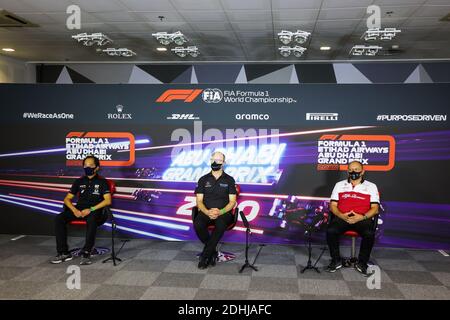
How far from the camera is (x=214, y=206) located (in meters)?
4.66

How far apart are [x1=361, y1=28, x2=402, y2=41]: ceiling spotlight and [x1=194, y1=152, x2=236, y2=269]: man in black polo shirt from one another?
9.85 feet

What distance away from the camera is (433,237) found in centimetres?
512

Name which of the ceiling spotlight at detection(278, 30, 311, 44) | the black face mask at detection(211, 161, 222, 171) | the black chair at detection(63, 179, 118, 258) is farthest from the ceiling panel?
the black chair at detection(63, 179, 118, 258)

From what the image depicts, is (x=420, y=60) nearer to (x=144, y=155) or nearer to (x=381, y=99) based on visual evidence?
(x=381, y=99)

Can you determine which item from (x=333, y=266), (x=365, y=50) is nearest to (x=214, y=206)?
(x=333, y=266)

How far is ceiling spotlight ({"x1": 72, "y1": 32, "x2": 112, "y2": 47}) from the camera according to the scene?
6.28 meters

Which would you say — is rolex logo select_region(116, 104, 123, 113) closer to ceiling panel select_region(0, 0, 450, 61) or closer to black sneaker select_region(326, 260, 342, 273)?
ceiling panel select_region(0, 0, 450, 61)

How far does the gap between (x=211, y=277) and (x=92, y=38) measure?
437cm

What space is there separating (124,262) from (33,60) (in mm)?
6083

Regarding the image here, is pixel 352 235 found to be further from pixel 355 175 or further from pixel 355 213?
pixel 355 175

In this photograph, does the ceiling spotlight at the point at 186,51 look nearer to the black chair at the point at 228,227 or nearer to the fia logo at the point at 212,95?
the fia logo at the point at 212,95

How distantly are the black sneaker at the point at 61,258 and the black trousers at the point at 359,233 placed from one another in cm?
290

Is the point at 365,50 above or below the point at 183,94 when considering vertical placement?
above

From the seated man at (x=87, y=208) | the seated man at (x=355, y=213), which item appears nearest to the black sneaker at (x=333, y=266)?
the seated man at (x=355, y=213)
